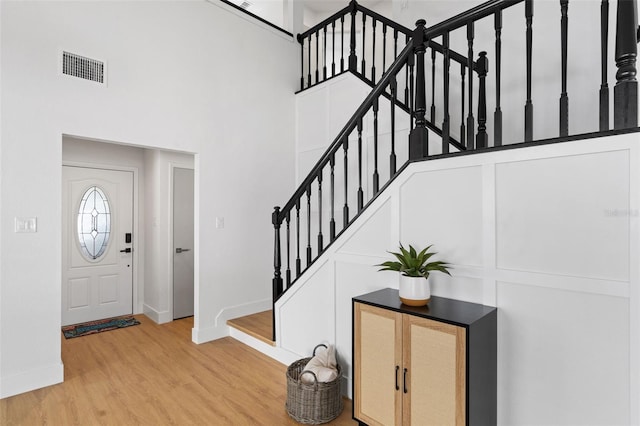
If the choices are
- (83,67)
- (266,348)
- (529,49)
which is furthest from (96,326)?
(529,49)

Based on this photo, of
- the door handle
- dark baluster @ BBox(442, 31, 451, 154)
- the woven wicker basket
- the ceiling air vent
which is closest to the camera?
the door handle

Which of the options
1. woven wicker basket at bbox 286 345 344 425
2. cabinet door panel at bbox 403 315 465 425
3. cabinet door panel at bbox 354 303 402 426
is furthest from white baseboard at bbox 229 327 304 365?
cabinet door panel at bbox 403 315 465 425

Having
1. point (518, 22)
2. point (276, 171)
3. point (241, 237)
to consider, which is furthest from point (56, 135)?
point (518, 22)

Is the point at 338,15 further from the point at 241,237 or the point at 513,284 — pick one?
the point at 513,284

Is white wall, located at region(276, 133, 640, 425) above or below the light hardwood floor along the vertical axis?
above

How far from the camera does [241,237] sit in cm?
420

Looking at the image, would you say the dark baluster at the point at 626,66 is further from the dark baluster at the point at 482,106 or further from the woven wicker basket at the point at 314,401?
the woven wicker basket at the point at 314,401

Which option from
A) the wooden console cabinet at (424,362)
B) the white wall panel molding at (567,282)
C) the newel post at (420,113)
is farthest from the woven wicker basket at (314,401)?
the newel post at (420,113)

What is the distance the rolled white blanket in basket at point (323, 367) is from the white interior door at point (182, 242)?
8.88ft

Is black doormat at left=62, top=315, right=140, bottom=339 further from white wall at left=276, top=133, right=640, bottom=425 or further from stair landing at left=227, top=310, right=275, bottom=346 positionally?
white wall at left=276, top=133, right=640, bottom=425

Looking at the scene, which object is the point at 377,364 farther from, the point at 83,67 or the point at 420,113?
the point at 83,67

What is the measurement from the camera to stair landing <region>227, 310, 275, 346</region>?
138 inches

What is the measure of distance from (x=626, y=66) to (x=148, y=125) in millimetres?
3560

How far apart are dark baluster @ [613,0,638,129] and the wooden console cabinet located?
1100mm
